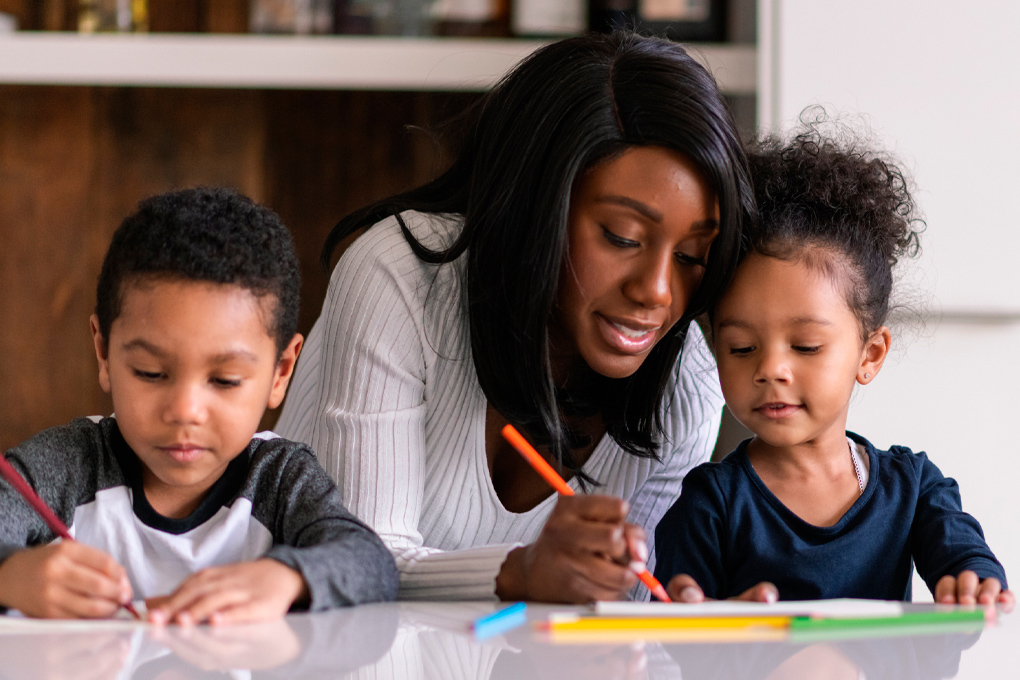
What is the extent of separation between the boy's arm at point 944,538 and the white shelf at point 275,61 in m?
0.92

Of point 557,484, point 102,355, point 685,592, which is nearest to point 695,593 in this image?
point 685,592

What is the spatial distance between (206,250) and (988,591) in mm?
757

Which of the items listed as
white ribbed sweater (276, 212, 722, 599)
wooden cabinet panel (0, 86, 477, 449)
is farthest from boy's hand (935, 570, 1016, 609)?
wooden cabinet panel (0, 86, 477, 449)

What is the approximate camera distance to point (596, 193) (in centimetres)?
106

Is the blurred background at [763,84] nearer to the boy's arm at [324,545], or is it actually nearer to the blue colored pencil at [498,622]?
the boy's arm at [324,545]

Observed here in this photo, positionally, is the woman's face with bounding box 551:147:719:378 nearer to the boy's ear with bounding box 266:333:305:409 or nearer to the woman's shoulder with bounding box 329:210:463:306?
the woman's shoulder with bounding box 329:210:463:306

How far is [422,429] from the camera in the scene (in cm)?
115

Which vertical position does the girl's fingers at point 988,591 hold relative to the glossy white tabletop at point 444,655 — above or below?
below

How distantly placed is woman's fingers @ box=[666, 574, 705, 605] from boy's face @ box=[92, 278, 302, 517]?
0.40m

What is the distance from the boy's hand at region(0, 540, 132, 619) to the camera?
2.35 feet

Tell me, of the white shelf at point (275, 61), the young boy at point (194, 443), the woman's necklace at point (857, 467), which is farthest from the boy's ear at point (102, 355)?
the white shelf at point (275, 61)

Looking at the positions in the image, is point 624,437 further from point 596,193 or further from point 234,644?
point 234,644

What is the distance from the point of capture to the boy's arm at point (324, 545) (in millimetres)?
787

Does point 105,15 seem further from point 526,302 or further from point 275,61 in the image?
point 526,302
